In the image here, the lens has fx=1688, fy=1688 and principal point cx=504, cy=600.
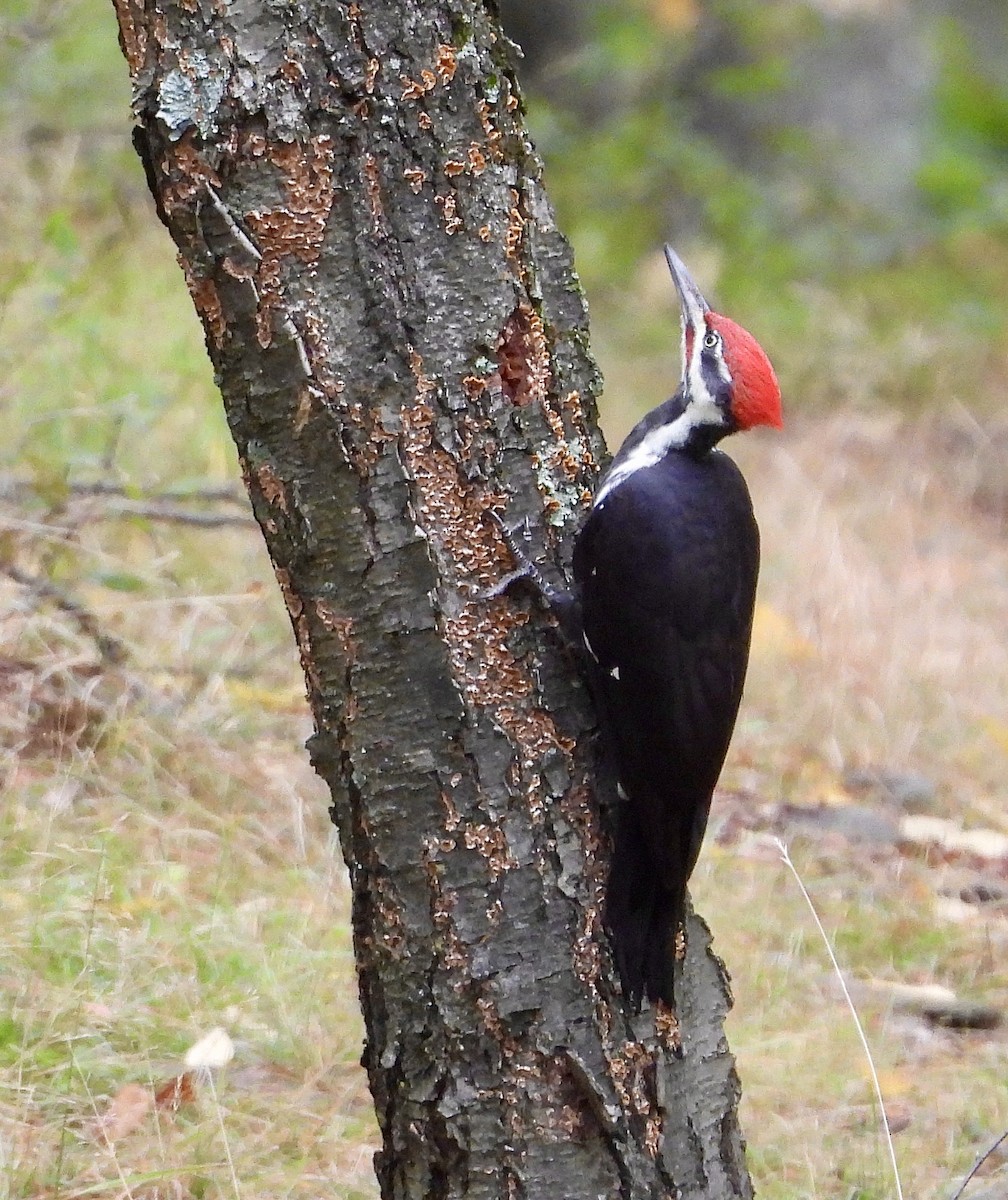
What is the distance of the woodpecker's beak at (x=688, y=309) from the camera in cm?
300

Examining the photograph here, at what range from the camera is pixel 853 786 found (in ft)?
15.4

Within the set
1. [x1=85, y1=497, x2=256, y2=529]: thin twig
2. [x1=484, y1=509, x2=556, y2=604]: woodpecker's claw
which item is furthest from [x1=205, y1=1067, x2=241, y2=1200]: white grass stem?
[x1=85, y1=497, x2=256, y2=529]: thin twig

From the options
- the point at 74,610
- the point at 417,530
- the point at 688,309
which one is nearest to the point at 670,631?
the point at 417,530

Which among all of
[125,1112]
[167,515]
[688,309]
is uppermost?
[688,309]

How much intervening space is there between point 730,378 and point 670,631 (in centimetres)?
55

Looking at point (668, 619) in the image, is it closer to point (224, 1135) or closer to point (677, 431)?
point (677, 431)

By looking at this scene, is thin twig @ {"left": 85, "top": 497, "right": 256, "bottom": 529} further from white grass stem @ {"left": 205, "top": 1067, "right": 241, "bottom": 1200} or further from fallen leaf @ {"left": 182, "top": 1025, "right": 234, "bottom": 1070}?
white grass stem @ {"left": 205, "top": 1067, "right": 241, "bottom": 1200}

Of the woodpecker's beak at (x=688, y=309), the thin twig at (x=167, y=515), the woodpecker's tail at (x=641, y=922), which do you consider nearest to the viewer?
the woodpecker's tail at (x=641, y=922)

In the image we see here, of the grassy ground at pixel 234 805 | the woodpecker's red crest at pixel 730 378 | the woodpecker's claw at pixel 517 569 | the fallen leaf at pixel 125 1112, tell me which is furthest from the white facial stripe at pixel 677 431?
the fallen leaf at pixel 125 1112

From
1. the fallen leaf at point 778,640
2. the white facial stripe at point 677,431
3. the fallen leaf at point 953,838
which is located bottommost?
the fallen leaf at point 953,838

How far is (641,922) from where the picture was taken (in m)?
2.10

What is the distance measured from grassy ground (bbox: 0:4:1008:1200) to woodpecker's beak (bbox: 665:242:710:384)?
1.27 meters

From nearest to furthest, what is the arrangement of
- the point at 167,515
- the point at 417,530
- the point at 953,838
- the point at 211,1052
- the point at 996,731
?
1. the point at 417,530
2. the point at 211,1052
3. the point at 167,515
4. the point at 953,838
5. the point at 996,731

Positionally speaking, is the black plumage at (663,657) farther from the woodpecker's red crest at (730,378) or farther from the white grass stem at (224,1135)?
the white grass stem at (224,1135)
